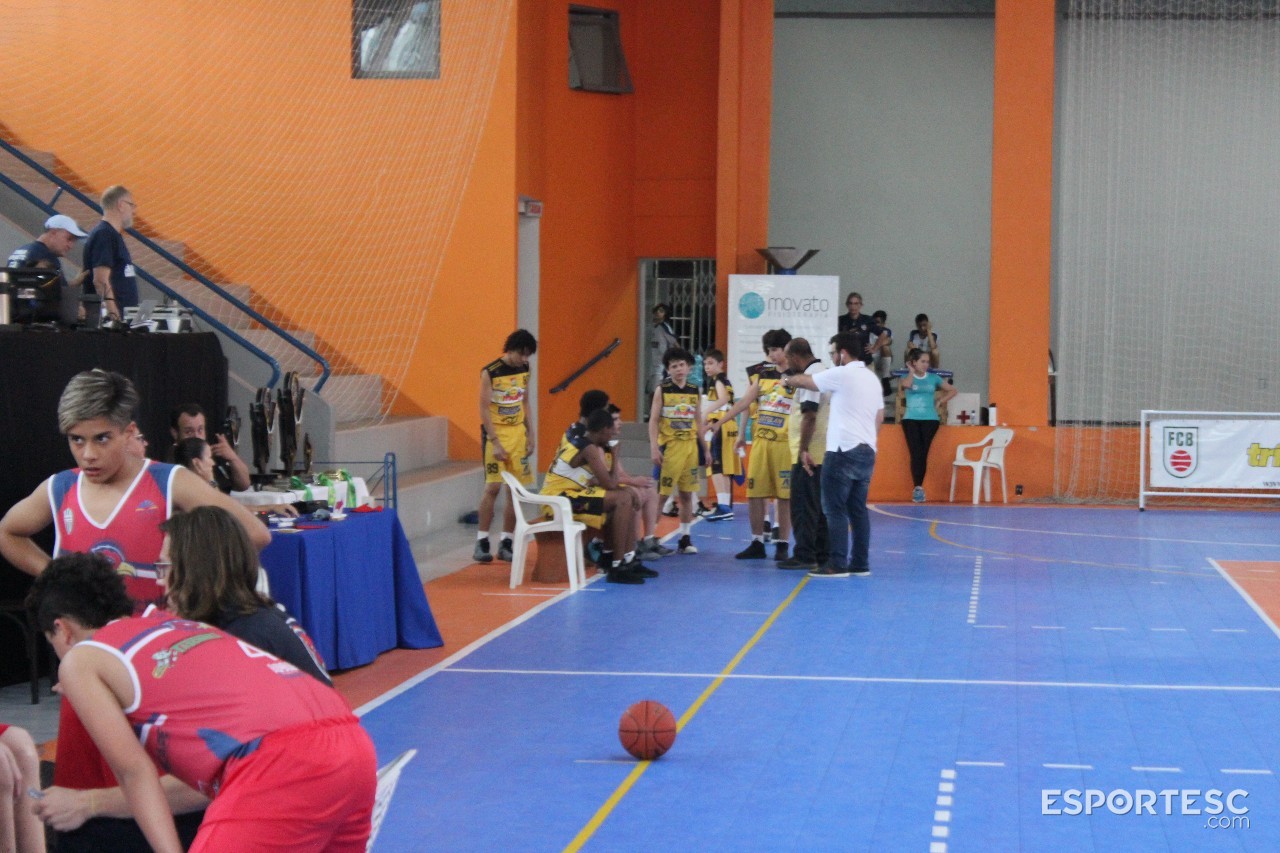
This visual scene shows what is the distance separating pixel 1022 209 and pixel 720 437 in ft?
17.1

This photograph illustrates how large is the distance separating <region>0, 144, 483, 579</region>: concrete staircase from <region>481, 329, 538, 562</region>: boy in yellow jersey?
45 centimetres

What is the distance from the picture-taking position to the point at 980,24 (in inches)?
865

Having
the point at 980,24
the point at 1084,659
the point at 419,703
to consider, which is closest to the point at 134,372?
the point at 419,703

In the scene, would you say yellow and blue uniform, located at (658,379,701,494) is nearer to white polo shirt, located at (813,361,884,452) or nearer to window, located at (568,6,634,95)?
white polo shirt, located at (813,361,884,452)

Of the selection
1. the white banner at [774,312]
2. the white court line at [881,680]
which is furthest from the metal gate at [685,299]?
the white court line at [881,680]

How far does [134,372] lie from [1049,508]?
11.0m

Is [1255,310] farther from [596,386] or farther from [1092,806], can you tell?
[1092,806]

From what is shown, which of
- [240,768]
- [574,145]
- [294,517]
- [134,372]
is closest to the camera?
[240,768]

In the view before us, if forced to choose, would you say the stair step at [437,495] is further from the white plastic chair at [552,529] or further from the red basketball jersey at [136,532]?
the red basketball jersey at [136,532]

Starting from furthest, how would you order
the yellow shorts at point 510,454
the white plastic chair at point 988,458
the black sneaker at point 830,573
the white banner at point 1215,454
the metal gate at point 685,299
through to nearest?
the metal gate at point 685,299, the white plastic chair at point 988,458, the white banner at point 1215,454, the yellow shorts at point 510,454, the black sneaker at point 830,573

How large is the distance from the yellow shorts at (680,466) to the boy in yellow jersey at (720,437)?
0.51m

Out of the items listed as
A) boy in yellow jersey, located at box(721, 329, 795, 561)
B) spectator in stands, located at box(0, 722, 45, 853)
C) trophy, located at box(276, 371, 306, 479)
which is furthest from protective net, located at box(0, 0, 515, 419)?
spectator in stands, located at box(0, 722, 45, 853)

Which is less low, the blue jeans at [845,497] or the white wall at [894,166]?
the white wall at [894,166]

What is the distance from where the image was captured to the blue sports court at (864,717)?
5148 mm
